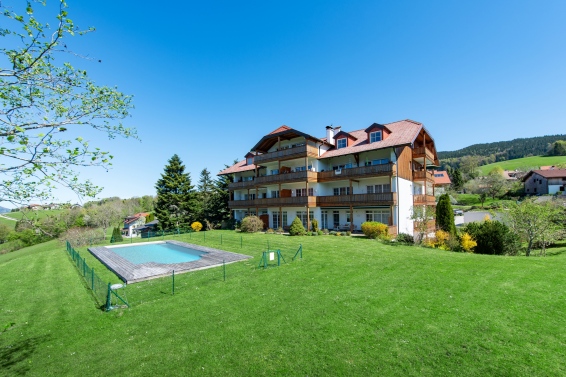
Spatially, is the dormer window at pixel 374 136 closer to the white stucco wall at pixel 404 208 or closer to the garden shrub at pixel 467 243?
the white stucco wall at pixel 404 208

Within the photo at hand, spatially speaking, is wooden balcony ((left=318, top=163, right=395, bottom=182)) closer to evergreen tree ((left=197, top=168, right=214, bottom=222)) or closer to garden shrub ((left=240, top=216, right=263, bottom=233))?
garden shrub ((left=240, top=216, right=263, bottom=233))

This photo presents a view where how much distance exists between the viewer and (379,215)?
2825 centimetres

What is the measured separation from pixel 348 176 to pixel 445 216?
32.0 ft

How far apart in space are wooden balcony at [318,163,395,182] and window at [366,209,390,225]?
165 inches

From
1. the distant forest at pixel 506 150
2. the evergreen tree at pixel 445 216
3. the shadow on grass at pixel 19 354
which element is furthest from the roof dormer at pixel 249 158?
the distant forest at pixel 506 150

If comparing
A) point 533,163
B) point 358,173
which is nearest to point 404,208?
point 358,173

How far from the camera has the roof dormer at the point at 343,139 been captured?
3191 centimetres

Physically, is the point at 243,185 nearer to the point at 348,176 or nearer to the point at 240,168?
the point at 240,168

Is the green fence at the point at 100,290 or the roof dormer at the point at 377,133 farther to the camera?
the roof dormer at the point at 377,133

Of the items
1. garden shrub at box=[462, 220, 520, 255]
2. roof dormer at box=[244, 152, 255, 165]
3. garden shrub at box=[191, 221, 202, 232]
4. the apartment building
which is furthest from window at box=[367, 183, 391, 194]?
garden shrub at box=[191, 221, 202, 232]

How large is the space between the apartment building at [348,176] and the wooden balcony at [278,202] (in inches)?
4.5

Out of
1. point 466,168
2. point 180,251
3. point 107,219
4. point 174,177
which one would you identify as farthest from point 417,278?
point 466,168

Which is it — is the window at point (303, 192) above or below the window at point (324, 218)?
above

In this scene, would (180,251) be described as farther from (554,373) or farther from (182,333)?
(554,373)
